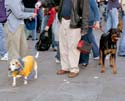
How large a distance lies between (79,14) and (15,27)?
1232 millimetres

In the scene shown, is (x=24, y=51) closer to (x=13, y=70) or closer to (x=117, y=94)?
(x=13, y=70)

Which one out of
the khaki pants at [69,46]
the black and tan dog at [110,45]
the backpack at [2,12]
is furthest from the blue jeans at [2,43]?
the black and tan dog at [110,45]

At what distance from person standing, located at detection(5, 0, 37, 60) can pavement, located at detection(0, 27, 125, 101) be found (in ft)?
1.99

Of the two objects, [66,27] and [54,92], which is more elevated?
[66,27]

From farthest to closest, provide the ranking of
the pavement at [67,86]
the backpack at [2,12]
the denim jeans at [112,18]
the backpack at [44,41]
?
the denim jeans at [112,18] < the backpack at [44,41] < the backpack at [2,12] < the pavement at [67,86]

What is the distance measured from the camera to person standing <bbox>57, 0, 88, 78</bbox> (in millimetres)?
7949

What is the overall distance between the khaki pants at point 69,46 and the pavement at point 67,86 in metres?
0.26

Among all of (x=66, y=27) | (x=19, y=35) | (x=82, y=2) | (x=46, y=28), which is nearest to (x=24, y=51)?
(x=19, y=35)

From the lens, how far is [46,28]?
1103 cm

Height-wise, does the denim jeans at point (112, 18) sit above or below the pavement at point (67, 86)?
above

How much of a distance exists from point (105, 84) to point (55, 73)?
130 centimetres

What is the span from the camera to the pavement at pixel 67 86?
694 centimetres

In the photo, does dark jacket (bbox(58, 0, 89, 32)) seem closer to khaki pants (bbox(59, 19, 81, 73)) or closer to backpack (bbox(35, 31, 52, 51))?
khaki pants (bbox(59, 19, 81, 73))

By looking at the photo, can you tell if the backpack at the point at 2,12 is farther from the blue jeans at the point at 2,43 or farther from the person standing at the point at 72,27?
the blue jeans at the point at 2,43
